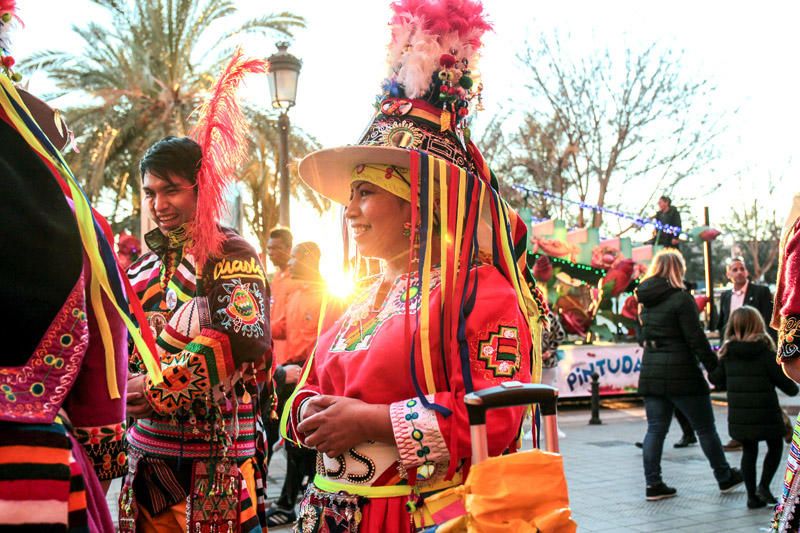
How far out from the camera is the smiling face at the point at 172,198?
10.6 feet

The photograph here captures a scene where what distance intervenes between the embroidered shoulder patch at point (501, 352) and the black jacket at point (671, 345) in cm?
507

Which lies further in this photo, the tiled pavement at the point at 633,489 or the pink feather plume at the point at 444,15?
the tiled pavement at the point at 633,489

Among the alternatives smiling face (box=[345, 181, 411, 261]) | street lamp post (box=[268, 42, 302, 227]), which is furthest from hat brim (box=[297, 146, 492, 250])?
street lamp post (box=[268, 42, 302, 227])

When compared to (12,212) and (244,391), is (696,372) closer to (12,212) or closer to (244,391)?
(244,391)

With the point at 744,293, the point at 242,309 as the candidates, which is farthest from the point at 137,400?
the point at 744,293

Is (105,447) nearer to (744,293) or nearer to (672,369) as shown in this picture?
(672,369)

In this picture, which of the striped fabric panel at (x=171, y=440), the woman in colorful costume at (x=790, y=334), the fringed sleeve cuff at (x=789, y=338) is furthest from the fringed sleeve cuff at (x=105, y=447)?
the fringed sleeve cuff at (x=789, y=338)

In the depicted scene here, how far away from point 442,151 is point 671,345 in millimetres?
5014

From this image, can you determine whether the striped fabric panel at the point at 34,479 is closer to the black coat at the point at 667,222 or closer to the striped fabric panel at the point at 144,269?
the striped fabric panel at the point at 144,269

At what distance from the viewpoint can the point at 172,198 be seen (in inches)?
127

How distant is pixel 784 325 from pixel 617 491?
385cm

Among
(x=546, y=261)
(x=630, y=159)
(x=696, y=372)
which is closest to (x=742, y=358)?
(x=696, y=372)

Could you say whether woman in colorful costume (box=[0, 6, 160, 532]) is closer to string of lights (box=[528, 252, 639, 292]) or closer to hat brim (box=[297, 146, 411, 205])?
hat brim (box=[297, 146, 411, 205])

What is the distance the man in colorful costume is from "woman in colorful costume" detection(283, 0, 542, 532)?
1.48 feet
